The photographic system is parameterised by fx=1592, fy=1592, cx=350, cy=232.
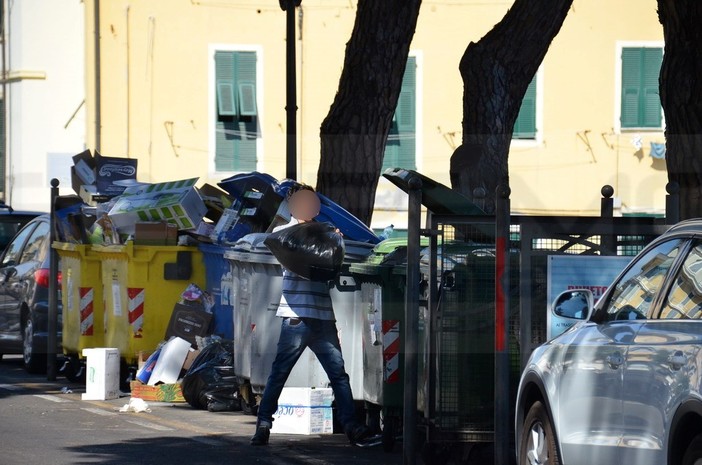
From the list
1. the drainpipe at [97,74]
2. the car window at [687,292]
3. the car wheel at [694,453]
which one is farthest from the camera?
the drainpipe at [97,74]

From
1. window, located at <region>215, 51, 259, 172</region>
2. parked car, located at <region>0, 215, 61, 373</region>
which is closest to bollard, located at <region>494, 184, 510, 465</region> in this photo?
parked car, located at <region>0, 215, 61, 373</region>

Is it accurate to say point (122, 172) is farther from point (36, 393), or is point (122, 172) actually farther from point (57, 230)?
point (36, 393)

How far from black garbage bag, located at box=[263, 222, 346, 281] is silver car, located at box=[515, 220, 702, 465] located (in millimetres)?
2576

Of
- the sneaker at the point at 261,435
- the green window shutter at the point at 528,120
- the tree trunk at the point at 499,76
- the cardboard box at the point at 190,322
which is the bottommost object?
the sneaker at the point at 261,435

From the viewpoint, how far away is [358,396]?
1136 cm

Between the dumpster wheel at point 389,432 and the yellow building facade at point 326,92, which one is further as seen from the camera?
the yellow building facade at point 326,92

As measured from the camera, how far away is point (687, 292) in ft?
21.7

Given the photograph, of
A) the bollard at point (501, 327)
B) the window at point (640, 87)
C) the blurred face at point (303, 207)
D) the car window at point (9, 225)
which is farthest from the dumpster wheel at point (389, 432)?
the window at point (640, 87)

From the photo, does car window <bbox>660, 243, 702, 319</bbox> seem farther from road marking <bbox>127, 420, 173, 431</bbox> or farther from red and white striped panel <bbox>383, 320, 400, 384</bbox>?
road marking <bbox>127, 420, 173, 431</bbox>

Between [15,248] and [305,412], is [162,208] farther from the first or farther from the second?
[305,412]

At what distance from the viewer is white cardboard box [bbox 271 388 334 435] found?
11.4 m

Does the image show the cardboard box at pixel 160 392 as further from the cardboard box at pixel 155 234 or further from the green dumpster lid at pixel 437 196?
the green dumpster lid at pixel 437 196

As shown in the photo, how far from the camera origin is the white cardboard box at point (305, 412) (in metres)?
11.4

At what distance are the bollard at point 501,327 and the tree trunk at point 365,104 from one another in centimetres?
617
